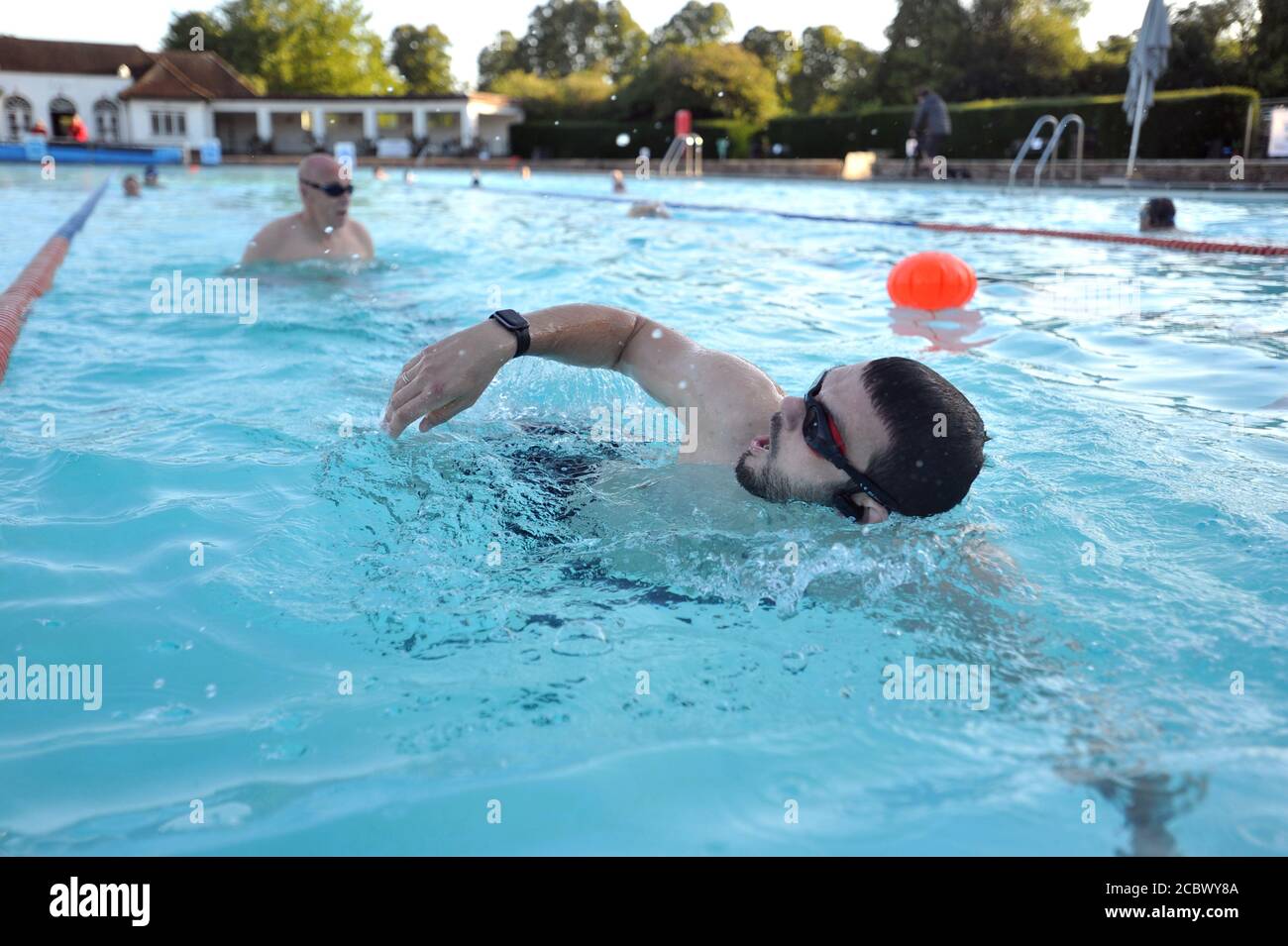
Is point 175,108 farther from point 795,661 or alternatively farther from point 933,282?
point 795,661

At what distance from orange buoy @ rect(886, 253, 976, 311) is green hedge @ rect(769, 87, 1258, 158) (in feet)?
52.1

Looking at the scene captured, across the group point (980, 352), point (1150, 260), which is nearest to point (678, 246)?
point (1150, 260)

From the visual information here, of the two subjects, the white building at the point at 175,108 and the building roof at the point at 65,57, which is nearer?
the white building at the point at 175,108

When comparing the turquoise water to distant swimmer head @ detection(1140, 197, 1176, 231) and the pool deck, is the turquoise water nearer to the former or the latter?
distant swimmer head @ detection(1140, 197, 1176, 231)

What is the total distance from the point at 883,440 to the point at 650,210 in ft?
39.3

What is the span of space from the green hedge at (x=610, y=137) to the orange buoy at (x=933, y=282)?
30.0m

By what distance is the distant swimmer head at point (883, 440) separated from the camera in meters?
2.00

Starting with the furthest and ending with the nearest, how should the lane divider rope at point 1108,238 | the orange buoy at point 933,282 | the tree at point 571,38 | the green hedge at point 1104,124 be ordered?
the tree at point 571,38
the green hedge at point 1104,124
the lane divider rope at point 1108,238
the orange buoy at point 933,282

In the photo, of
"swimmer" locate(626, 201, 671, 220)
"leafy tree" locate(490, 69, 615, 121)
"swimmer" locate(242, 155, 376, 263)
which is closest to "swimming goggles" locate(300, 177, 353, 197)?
"swimmer" locate(242, 155, 376, 263)

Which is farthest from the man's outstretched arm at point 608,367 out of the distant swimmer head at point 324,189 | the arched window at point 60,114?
the arched window at point 60,114

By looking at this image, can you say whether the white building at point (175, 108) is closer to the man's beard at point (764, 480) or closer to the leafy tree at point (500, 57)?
the leafy tree at point (500, 57)

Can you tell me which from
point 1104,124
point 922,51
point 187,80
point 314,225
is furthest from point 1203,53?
point 187,80

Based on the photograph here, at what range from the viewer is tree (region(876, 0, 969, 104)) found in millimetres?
36156

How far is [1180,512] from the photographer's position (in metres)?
2.93
